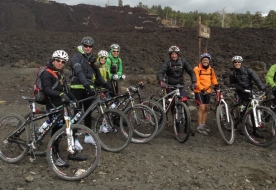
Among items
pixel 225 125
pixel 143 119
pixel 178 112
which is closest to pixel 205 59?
pixel 178 112

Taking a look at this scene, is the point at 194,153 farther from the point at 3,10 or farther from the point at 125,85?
the point at 3,10

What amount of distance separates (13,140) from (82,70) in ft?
5.59

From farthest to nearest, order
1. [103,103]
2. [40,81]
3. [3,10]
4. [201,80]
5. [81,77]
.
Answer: [3,10]
[201,80]
[103,103]
[81,77]
[40,81]

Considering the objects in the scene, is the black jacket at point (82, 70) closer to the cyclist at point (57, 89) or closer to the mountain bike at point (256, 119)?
the cyclist at point (57, 89)

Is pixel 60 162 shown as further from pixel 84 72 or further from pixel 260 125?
pixel 260 125

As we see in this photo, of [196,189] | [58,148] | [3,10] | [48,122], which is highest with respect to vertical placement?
[3,10]

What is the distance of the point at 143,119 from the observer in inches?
254

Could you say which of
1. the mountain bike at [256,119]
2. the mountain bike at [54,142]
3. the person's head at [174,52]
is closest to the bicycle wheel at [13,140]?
the mountain bike at [54,142]

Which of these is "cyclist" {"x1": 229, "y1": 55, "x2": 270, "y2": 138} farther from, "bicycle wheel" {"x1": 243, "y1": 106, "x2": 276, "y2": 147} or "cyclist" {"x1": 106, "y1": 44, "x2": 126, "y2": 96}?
"cyclist" {"x1": 106, "y1": 44, "x2": 126, "y2": 96}

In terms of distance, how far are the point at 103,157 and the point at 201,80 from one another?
9.95 ft

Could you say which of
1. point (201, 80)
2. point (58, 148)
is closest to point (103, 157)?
point (58, 148)

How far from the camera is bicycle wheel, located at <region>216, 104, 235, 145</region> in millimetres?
6572

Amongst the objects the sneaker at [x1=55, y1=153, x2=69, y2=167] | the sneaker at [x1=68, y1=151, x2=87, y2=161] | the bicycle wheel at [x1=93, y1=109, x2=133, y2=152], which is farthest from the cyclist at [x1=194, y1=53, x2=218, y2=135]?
the sneaker at [x1=55, y1=153, x2=69, y2=167]

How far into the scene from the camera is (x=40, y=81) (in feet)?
16.0
